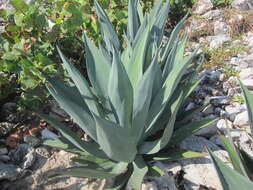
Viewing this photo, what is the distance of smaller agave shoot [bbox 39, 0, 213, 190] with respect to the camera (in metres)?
1.30

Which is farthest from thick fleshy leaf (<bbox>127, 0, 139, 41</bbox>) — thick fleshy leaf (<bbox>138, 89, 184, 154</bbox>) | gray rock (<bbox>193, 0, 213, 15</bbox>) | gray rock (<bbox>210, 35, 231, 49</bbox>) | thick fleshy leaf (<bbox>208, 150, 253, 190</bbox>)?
gray rock (<bbox>193, 0, 213, 15</bbox>)

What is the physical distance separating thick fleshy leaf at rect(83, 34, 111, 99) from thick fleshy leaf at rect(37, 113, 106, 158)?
0.24m

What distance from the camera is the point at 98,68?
1470 millimetres

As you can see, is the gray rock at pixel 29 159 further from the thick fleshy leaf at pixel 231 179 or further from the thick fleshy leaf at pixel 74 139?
the thick fleshy leaf at pixel 231 179

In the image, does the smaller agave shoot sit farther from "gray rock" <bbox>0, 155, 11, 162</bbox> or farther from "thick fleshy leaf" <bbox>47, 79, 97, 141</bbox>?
"gray rock" <bbox>0, 155, 11, 162</bbox>

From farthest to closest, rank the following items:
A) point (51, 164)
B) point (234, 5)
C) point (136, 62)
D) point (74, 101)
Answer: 1. point (234, 5)
2. point (51, 164)
3. point (74, 101)
4. point (136, 62)

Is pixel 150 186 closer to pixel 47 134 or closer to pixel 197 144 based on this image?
pixel 197 144

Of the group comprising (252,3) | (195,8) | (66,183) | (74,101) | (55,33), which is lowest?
(252,3)

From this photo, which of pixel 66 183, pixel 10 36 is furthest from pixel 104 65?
pixel 10 36

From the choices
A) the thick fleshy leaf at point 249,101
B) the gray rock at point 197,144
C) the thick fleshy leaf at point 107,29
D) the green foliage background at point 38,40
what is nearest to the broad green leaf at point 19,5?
the green foliage background at point 38,40

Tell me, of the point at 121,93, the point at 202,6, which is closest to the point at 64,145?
the point at 121,93

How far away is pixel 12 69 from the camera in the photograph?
177 centimetres

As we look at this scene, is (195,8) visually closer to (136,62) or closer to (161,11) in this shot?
(161,11)

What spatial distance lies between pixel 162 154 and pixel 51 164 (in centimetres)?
65
